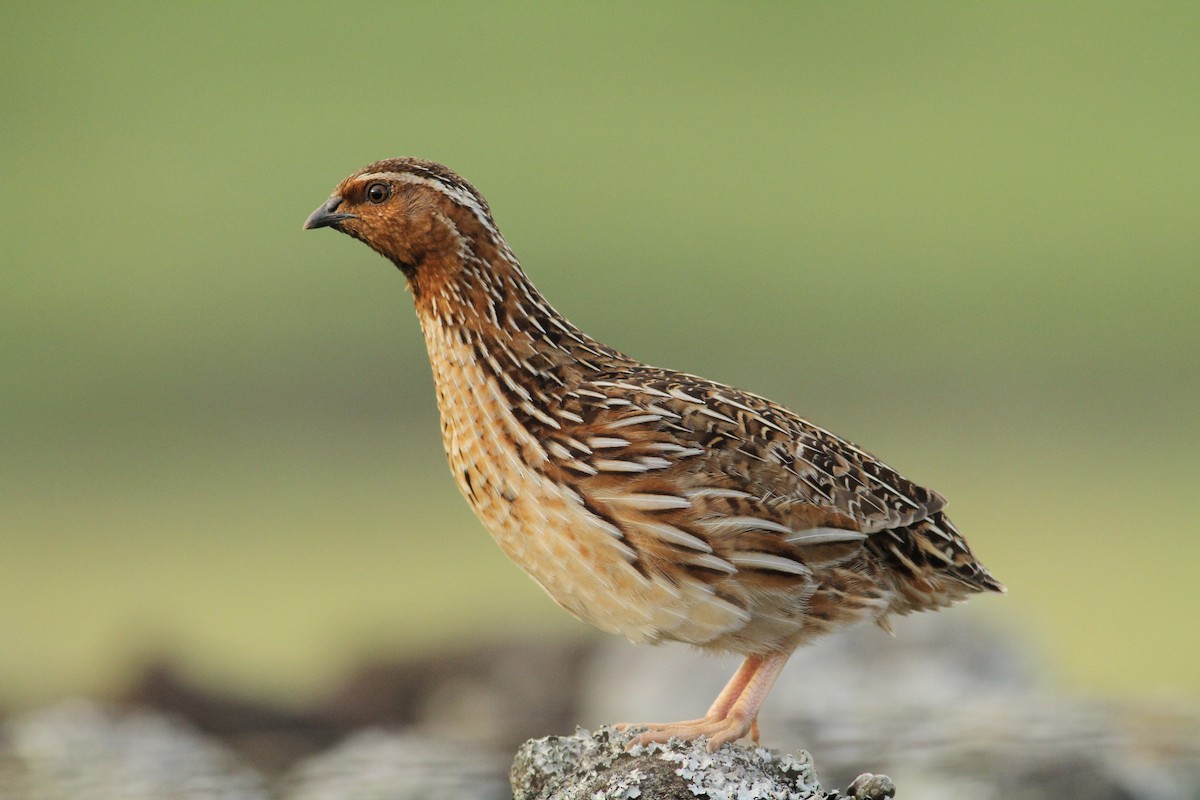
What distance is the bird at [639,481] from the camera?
490cm

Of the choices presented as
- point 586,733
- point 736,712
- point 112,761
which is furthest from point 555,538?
point 112,761

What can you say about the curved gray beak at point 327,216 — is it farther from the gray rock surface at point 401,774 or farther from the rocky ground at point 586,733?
the gray rock surface at point 401,774

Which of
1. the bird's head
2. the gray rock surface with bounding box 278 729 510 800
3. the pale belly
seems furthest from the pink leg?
the gray rock surface with bounding box 278 729 510 800

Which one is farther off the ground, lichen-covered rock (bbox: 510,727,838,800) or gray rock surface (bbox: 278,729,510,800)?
gray rock surface (bbox: 278,729,510,800)

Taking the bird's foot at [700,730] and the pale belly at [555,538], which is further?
the bird's foot at [700,730]

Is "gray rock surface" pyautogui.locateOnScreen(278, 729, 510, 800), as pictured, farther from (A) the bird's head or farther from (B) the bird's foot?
(A) the bird's head

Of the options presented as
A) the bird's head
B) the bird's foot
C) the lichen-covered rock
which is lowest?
the lichen-covered rock

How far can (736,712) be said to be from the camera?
201 inches

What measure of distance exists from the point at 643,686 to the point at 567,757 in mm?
3727

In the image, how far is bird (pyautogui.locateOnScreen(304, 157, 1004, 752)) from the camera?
16.1 ft

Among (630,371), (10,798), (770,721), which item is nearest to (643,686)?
(770,721)

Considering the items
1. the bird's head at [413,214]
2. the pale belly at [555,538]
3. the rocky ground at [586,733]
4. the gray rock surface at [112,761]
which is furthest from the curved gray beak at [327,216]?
the gray rock surface at [112,761]

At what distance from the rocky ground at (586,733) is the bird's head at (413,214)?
1677 mm

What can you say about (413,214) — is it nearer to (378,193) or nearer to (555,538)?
(378,193)
